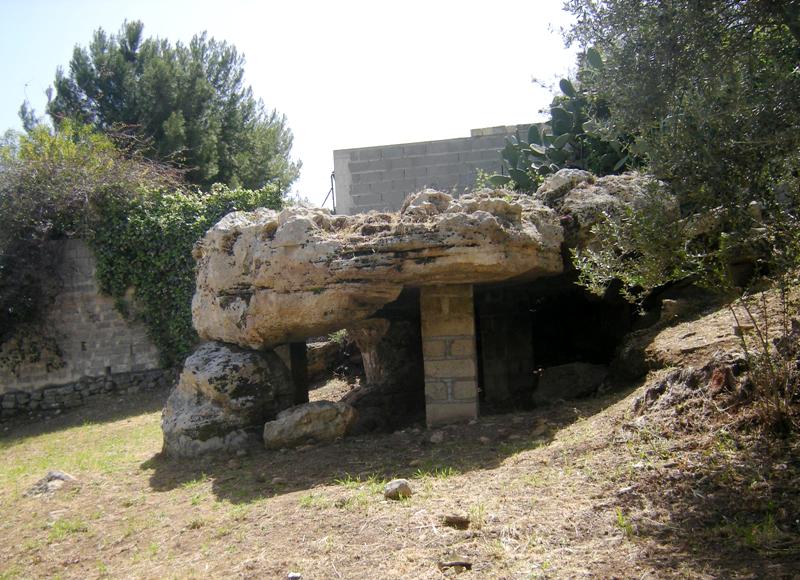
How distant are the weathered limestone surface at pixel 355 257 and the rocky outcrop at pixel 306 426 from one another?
810mm

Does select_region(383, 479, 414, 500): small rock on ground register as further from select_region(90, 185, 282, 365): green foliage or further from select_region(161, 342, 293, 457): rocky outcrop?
select_region(90, 185, 282, 365): green foliage

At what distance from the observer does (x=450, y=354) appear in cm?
819

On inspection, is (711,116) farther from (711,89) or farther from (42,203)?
(42,203)

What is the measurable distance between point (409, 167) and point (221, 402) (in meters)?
7.27

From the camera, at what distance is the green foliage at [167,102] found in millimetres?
20141

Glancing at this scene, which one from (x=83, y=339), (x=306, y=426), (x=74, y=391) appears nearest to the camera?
(x=306, y=426)

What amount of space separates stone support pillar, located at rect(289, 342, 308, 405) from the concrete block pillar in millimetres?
1704

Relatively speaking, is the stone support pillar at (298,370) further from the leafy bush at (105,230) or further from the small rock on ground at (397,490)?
the leafy bush at (105,230)

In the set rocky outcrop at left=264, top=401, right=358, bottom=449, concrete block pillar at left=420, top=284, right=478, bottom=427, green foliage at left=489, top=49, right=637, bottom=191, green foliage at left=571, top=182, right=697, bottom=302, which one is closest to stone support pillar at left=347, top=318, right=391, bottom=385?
concrete block pillar at left=420, top=284, right=478, bottom=427

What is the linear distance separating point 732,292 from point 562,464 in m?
1.75

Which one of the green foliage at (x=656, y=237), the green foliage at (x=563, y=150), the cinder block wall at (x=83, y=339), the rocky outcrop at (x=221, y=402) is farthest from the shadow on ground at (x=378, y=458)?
the cinder block wall at (x=83, y=339)

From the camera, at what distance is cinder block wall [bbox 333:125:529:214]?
1413cm

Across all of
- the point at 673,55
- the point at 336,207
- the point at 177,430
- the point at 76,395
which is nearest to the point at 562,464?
the point at 673,55

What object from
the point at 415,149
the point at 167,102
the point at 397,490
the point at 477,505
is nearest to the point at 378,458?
the point at 397,490
